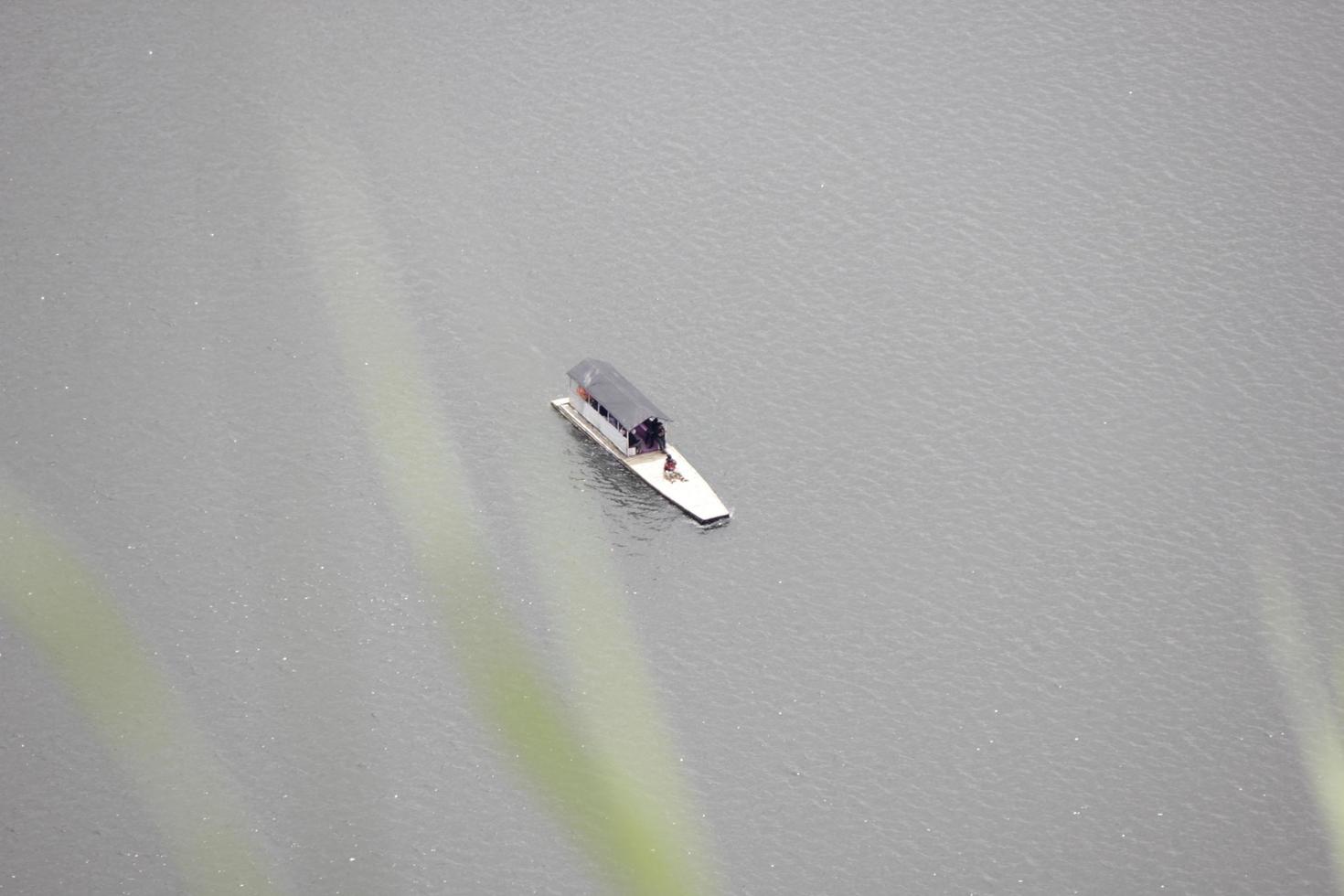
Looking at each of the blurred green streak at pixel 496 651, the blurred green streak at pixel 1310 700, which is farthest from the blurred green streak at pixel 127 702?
the blurred green streak at pixel 1310 700

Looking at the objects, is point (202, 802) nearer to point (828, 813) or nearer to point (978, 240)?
point (828, 813)

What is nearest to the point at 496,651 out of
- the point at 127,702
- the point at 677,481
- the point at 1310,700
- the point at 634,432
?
the point at 677,481

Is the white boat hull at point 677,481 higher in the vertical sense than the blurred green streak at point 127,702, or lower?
higher

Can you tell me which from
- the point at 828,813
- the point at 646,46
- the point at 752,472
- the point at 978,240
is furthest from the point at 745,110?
the point at 828,813

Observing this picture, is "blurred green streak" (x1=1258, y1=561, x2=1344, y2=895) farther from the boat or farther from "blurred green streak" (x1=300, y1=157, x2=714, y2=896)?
"blurred green streak" (x1=300, y1=157, x2=714, y2=896)

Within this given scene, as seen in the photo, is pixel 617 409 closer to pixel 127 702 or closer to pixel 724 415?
pixel 724 415

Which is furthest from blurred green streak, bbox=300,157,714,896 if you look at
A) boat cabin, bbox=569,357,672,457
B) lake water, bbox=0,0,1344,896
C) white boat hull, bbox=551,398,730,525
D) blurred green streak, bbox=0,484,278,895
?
blurred green streak, bbox=0,484,278,895

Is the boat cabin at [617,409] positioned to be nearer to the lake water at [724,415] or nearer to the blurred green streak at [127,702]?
the lake water at [724,415]
